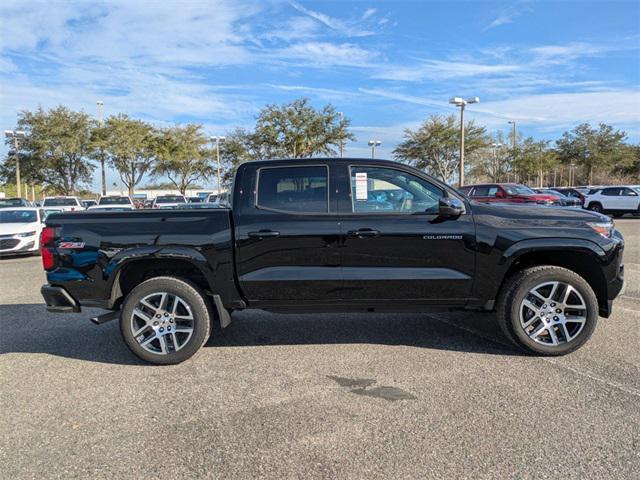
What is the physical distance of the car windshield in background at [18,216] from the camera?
1338 centimetres

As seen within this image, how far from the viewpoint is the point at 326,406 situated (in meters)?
3.55

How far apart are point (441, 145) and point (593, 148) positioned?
45.9ft

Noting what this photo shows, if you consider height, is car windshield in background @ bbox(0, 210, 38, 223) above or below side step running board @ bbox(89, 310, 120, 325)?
above

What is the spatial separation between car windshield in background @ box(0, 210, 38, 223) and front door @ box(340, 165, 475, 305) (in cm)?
1230

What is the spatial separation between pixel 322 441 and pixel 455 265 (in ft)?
6.82

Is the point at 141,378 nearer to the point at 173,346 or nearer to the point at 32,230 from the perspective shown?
the point at 173,346

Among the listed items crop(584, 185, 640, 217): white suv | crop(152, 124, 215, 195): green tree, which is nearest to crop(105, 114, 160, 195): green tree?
crop(152, 124, 215, 195): green tree

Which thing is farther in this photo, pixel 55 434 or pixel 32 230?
pixel 32 230

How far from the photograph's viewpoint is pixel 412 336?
5.15 metres

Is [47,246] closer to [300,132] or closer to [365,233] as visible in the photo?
[365,233]

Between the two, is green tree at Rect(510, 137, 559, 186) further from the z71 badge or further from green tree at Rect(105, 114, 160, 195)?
the z71 badge

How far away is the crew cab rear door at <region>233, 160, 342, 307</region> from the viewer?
4.36 meters

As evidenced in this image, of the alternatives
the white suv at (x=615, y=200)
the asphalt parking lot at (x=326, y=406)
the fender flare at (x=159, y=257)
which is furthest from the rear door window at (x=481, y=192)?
the fender flare at (x=159, y=257)

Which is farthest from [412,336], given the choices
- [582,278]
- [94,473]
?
[94,473]
